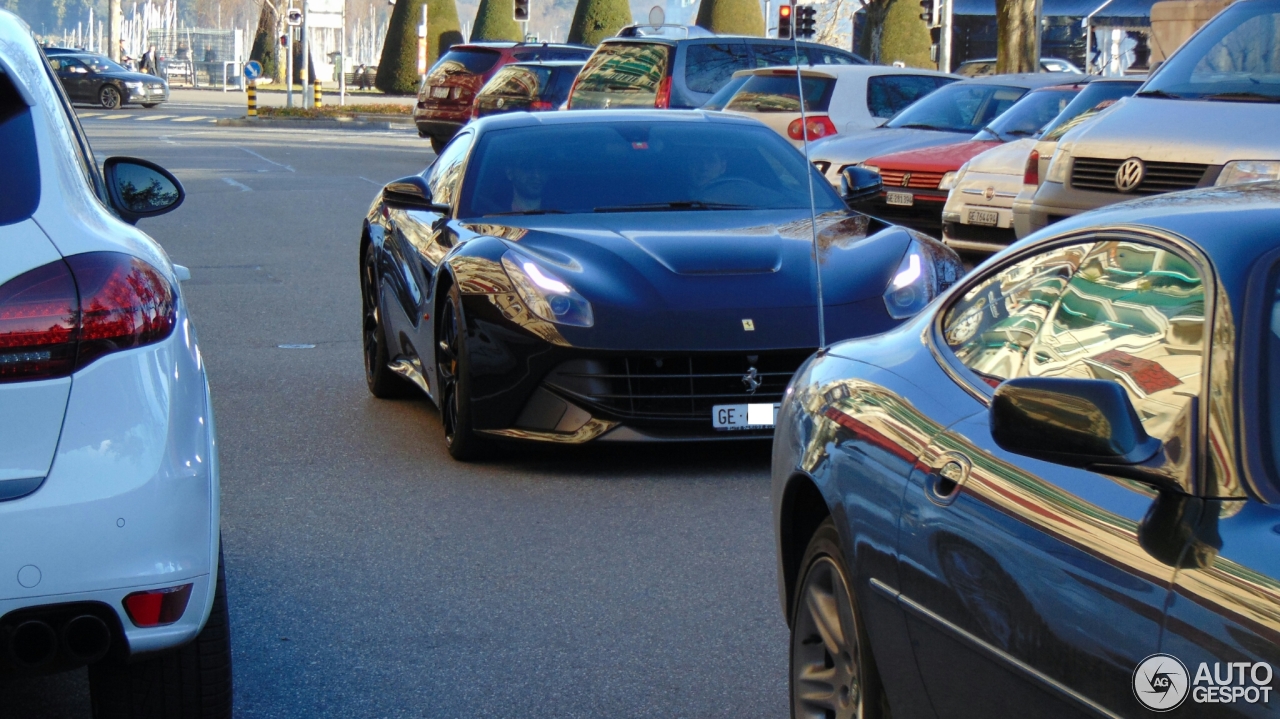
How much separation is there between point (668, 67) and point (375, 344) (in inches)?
521

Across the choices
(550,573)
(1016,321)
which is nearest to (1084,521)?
(1016,321)

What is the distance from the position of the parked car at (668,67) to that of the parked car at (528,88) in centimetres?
360

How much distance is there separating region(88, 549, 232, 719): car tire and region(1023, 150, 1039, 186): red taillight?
9978 millimetres

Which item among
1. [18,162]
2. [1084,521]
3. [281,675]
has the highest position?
[18,162]

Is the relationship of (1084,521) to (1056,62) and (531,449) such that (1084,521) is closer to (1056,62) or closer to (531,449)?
(531,449)

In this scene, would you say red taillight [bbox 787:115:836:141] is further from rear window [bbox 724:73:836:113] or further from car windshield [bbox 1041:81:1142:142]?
car windshield [bbox 1041:81:1142:142]

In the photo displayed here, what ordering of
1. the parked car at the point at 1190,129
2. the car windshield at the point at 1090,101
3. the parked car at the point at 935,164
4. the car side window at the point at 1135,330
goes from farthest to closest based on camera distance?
the parked car at the point at 935,164
the car windshield at the point at 1090,101
the parked car at the point at 1190,129
the car side window at the point at 1135,330

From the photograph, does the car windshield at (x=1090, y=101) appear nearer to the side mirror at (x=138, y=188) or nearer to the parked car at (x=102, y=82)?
the side mirror at (x=138, y=188)

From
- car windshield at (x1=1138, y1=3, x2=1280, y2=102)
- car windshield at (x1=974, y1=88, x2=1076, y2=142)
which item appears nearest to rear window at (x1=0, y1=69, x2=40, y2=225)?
car windshield at (x1=1138, y1=3, x2=1280, y2=102)

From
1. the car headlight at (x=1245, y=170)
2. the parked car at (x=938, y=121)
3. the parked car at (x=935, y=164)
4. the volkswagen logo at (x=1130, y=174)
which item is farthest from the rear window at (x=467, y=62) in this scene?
the car headlight at (x=1245, y=170)

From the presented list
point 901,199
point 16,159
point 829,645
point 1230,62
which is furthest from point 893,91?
point 16,159

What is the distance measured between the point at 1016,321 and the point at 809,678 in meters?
0.91

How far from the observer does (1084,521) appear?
2.55 m

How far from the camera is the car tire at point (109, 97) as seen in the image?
1999 inches
